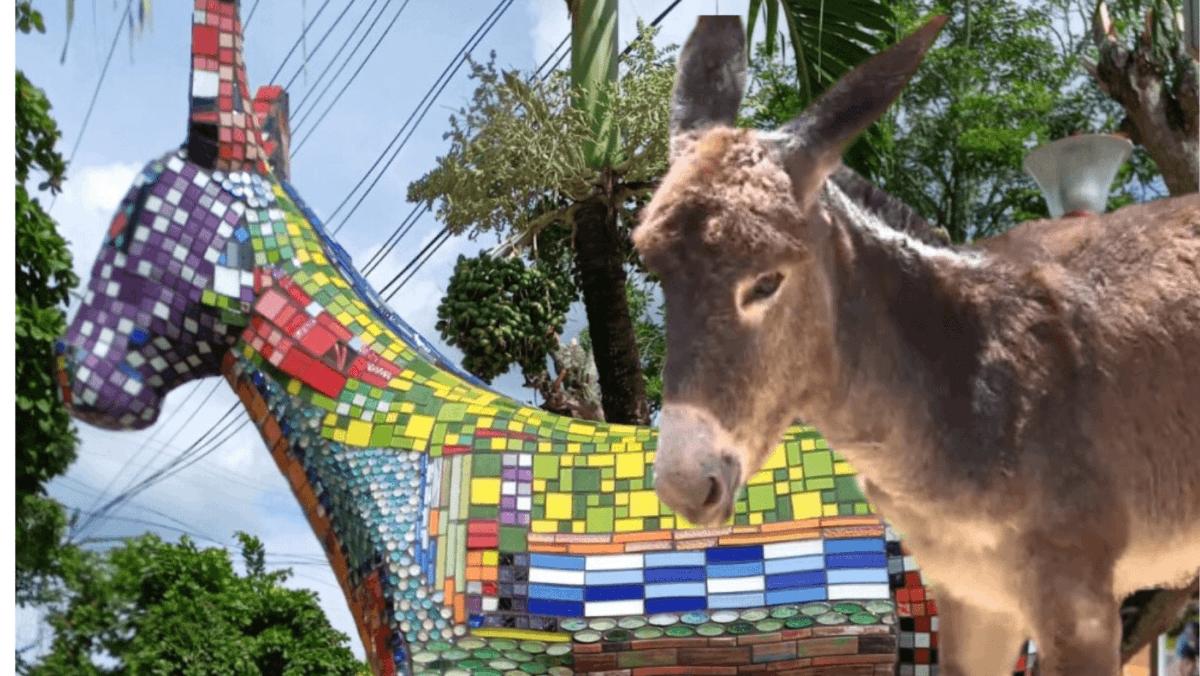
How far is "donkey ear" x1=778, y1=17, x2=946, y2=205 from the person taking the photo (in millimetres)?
1296

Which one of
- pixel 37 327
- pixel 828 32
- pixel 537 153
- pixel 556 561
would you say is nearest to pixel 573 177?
pixel 537 153

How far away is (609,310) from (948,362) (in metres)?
2.52

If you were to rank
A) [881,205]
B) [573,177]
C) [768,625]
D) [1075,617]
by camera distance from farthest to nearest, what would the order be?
[573,177] < [768,625] < [881,205] < [1075,617]

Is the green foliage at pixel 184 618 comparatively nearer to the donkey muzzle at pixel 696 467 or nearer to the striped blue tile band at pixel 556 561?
the striped blue tile band at pixel 556 561

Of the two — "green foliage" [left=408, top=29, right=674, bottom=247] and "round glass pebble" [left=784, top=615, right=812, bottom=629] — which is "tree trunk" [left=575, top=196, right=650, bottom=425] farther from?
"round glass pebble" [left=784, top=615, right=812, bottom=629]

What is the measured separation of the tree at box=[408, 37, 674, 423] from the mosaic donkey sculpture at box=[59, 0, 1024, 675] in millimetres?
1235

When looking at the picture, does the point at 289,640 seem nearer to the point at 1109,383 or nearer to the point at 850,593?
the point at 850,593

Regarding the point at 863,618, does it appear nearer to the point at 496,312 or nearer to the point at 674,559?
the point at 674,559

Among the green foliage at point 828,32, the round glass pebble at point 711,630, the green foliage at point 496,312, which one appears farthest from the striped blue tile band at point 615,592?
the green foliage at point 496,312

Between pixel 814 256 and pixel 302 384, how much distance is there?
1.40 m

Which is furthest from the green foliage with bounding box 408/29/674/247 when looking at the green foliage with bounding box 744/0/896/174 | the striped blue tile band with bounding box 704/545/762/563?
the striped blue tile band with bounding box 704/545/762/563

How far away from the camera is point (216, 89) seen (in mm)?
2678

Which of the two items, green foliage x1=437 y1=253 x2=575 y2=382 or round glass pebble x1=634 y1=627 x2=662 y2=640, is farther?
green foliage x1=437 y1=253 x2=575 y2=382

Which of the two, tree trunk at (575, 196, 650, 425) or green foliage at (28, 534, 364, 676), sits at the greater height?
tree trunk at (575, 196, 650, 425)
